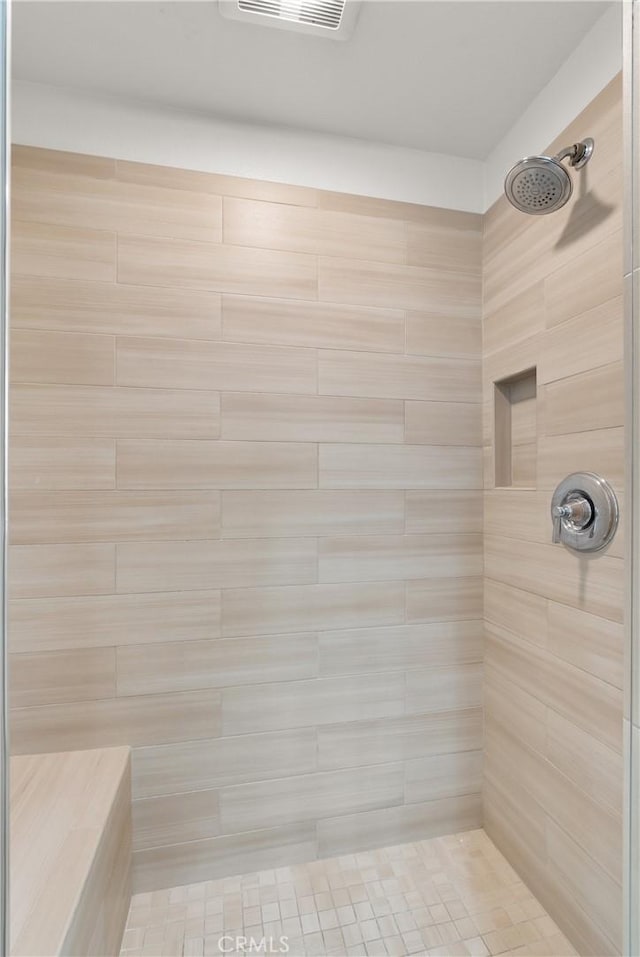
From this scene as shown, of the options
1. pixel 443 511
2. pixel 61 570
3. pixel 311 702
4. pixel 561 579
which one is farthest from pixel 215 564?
pixel 561 579

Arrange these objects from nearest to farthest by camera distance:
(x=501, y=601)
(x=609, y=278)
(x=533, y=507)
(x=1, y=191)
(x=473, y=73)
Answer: (x=1, y=191) < (x=609, y=278) < (x=473, y=73) < (x=533, y=507) < (x=501, y=601)

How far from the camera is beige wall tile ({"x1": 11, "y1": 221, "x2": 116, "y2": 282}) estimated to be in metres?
1.31

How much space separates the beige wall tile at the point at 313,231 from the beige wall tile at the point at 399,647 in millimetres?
1222

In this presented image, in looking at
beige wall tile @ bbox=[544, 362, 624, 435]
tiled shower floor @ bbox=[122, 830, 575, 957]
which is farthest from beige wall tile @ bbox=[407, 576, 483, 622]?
tiled shower floor @ bbox=[122, 830, 575, 957]

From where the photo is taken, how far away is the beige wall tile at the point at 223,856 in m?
1.38

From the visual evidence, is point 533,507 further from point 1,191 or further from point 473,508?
point 1,191

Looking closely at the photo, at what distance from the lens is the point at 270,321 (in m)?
1.47

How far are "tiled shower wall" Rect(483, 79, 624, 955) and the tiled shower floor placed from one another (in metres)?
0.10

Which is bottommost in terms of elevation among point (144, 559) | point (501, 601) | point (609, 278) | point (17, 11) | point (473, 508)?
point (501, 601)

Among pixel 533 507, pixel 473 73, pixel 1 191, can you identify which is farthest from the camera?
pixel 533 507

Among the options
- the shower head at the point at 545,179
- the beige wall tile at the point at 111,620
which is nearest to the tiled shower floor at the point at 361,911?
the beige wall tile at the point at 111,620

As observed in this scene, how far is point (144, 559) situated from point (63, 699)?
0.44 m

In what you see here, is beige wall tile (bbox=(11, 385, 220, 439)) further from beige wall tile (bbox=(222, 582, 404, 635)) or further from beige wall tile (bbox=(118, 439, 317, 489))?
beige wall tile (bbox=(222, 582, 404, 635))

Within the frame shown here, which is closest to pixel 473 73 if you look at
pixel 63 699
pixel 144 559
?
pixel 144 559
